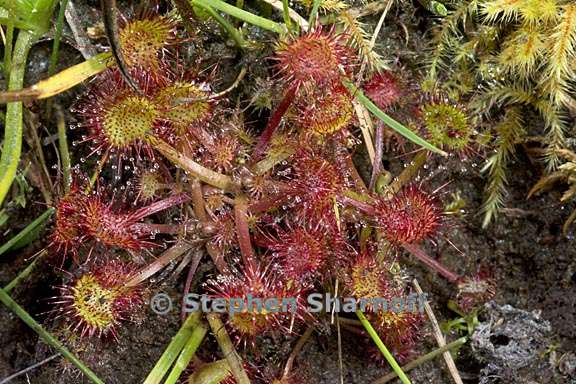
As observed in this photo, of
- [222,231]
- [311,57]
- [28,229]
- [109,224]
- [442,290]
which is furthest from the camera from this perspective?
[442,290]

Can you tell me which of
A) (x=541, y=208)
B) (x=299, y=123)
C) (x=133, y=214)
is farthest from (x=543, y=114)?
(x=133, y=214)

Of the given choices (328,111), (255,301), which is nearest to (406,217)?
(328,111)

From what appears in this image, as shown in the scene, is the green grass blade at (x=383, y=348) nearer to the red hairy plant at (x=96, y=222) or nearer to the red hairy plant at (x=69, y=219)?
the red hairy plant at (x=96, y=222)

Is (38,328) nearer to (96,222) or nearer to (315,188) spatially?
(96,222)

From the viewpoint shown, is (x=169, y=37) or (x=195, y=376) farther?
(x=195, y=376)

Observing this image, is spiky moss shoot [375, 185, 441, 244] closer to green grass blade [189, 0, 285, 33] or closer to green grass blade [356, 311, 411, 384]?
green grass blade [356, 311, 411, 384]

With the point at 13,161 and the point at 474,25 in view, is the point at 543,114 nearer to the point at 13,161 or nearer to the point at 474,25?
the point at 474,25
